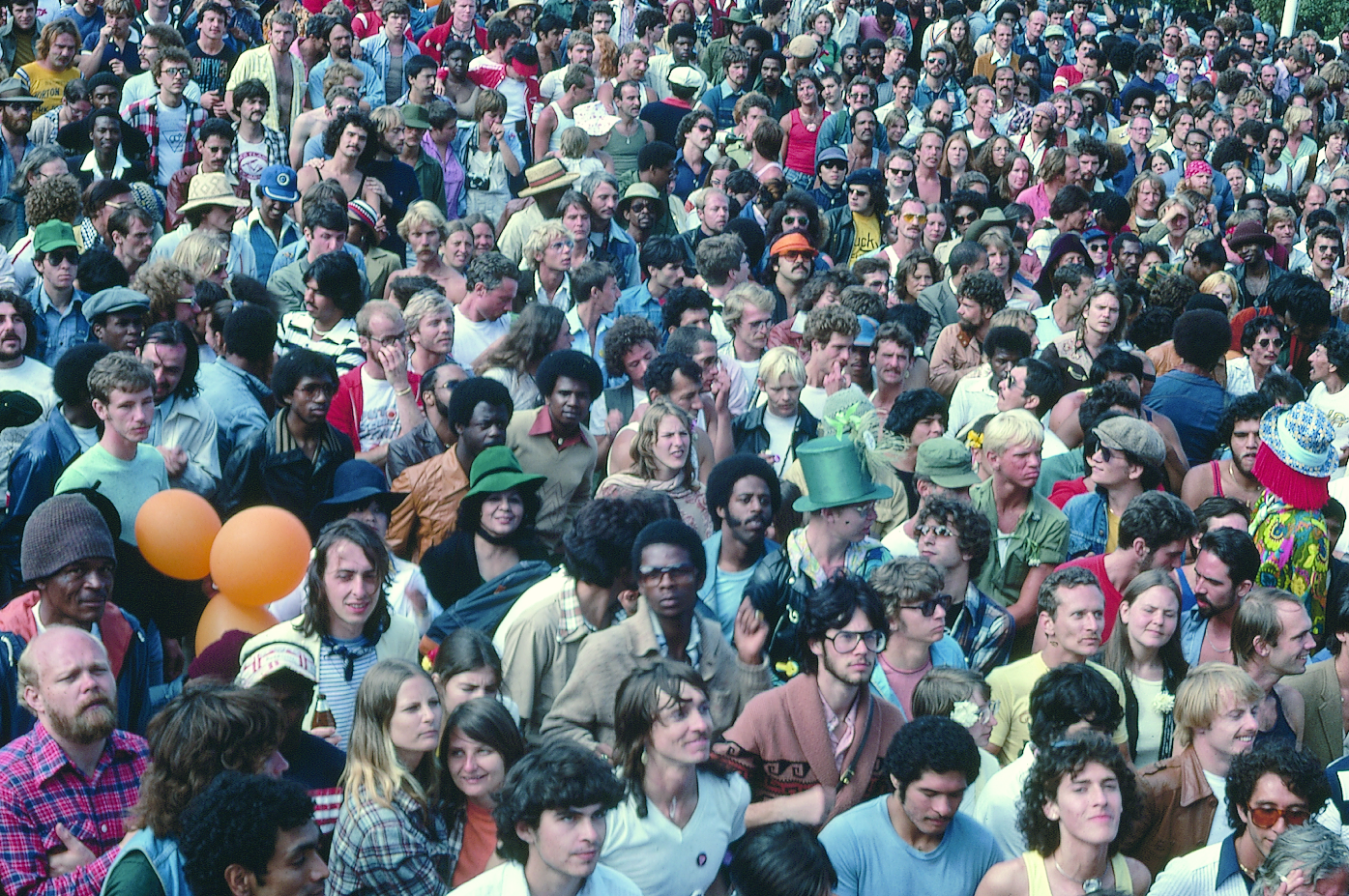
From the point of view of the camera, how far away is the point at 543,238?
8453 millimetres

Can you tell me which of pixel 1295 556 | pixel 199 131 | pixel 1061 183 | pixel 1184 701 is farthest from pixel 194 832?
pixel 1061 183

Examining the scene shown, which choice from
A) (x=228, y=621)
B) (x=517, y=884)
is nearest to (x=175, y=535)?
(x=228, y=621)

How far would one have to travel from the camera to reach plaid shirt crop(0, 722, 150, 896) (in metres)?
3.95

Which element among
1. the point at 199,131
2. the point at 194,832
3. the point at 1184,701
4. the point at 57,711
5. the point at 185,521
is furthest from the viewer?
the point at 199,131

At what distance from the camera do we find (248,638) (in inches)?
197

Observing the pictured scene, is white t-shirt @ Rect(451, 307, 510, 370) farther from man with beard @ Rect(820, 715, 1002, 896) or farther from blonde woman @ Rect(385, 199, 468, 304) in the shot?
man with beard @ Rect(820, 715, 1002, 896)

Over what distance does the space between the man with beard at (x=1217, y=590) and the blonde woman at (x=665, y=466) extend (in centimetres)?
185

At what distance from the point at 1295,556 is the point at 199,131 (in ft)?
21.2

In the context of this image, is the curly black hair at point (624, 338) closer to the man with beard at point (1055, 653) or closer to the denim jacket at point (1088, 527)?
the denim jacket at point (1088, 527)

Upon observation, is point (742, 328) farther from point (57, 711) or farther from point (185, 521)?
point (57, 711)

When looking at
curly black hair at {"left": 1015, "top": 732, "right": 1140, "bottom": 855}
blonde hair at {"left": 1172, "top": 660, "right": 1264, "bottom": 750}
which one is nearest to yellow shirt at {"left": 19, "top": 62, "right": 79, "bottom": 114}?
blonde hair at {"left": 1172, "top": 660, "right": 1264, "bottom": 750}

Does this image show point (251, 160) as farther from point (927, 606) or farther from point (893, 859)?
point (893, 859)

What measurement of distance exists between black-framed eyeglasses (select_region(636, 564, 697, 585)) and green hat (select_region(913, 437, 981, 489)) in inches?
67.9

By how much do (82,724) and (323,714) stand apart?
0.83 meters
